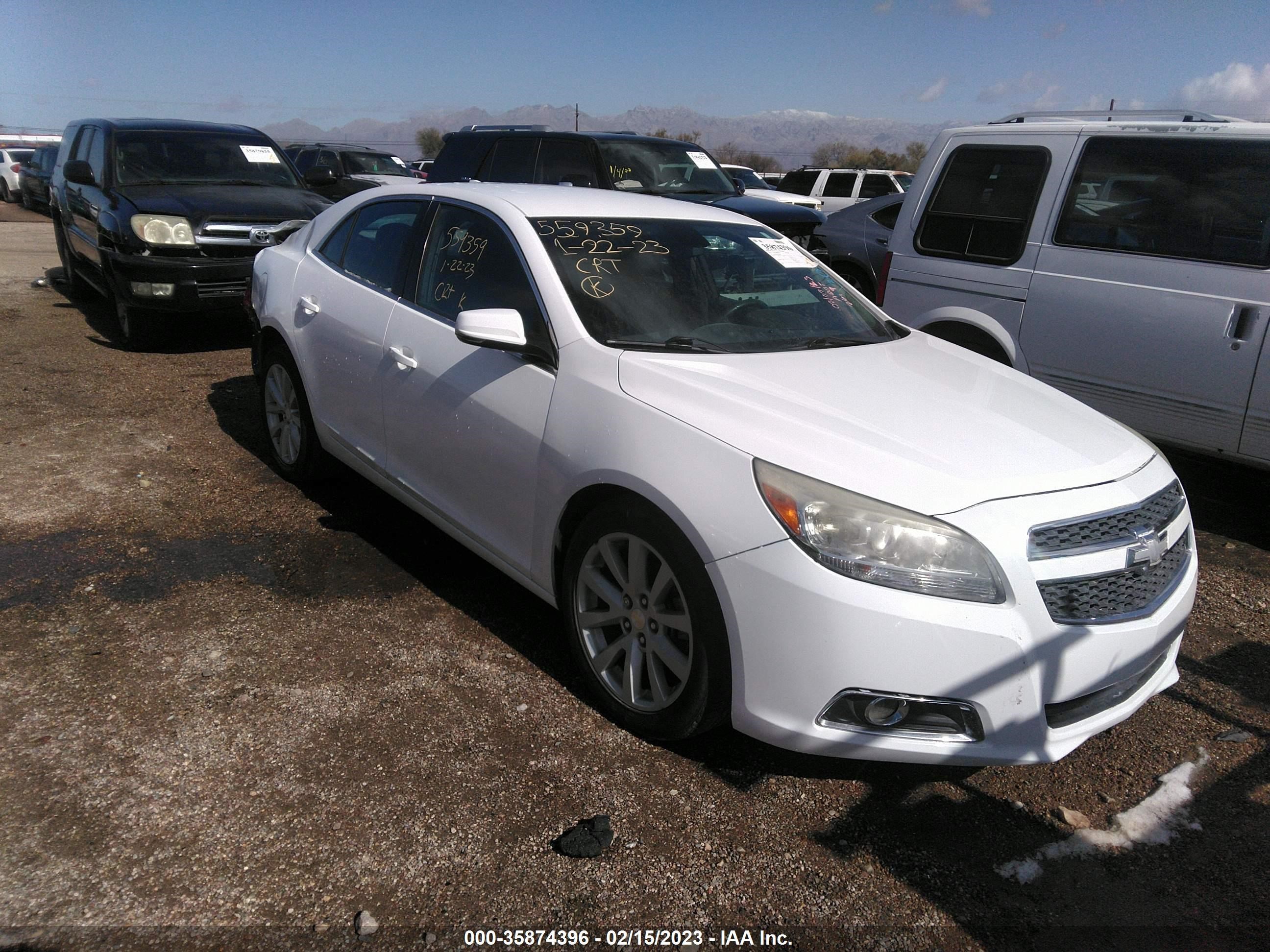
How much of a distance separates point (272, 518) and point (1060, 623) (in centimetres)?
366

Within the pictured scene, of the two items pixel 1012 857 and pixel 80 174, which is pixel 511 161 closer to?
pixel 80 174

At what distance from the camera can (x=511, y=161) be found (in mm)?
9422

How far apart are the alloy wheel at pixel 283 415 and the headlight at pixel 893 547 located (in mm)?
3156

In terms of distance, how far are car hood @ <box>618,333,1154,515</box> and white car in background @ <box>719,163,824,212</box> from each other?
6.86 meters

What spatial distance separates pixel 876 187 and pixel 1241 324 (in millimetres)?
14317

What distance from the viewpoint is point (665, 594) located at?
2809 mm

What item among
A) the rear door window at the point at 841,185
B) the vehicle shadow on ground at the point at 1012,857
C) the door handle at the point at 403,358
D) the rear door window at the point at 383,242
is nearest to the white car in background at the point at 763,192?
the rear door window at the point at 841,185

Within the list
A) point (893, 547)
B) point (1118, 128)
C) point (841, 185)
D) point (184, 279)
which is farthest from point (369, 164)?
point (893, 547)

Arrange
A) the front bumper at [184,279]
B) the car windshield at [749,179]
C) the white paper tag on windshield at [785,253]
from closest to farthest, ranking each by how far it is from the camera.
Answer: the white paper tag on windshield at [785,253] → the front bumper at [184,279] → the car windshield at [749,179]

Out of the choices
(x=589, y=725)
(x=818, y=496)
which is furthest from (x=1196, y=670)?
(x=589, y=725)

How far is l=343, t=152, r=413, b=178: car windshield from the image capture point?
742 inches

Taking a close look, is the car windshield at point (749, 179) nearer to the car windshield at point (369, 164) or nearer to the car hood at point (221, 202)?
Answer: the car windshield at point (369, 164)

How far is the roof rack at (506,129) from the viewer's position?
9.71 metres

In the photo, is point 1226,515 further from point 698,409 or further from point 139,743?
point 139,743
